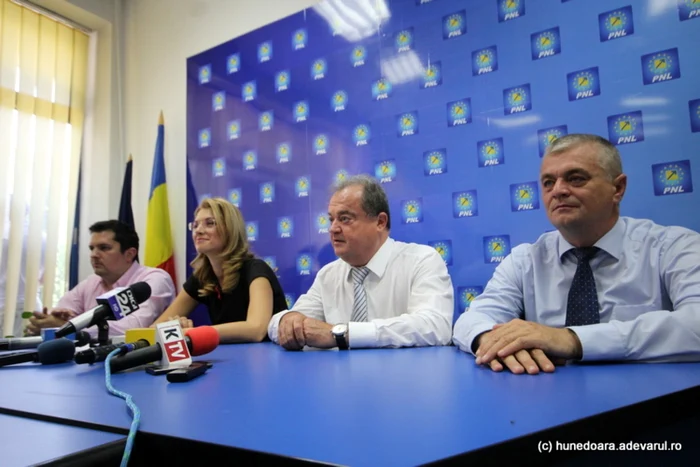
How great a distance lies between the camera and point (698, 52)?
2.03 m

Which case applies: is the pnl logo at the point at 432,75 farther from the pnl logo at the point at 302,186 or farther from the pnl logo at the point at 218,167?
the pnl logo at the point at 218,167

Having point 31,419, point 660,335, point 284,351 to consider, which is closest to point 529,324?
point 660,335

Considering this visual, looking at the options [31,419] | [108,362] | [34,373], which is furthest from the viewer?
[34,373]

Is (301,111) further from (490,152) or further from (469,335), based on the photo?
(469,335)

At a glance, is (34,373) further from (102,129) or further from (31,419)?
(102,129)

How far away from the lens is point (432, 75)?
2758mm

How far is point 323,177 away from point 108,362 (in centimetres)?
230

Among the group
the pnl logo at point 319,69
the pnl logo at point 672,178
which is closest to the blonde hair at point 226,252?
the pnl logo at point 319,69

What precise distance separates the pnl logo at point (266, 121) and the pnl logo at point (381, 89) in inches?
35.2

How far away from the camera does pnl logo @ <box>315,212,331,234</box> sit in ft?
10.4

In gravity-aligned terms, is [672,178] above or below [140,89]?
below

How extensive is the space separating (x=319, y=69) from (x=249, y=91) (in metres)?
0.69

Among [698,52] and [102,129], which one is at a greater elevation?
[102,129]

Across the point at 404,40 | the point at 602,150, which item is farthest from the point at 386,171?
the point at 602,150
